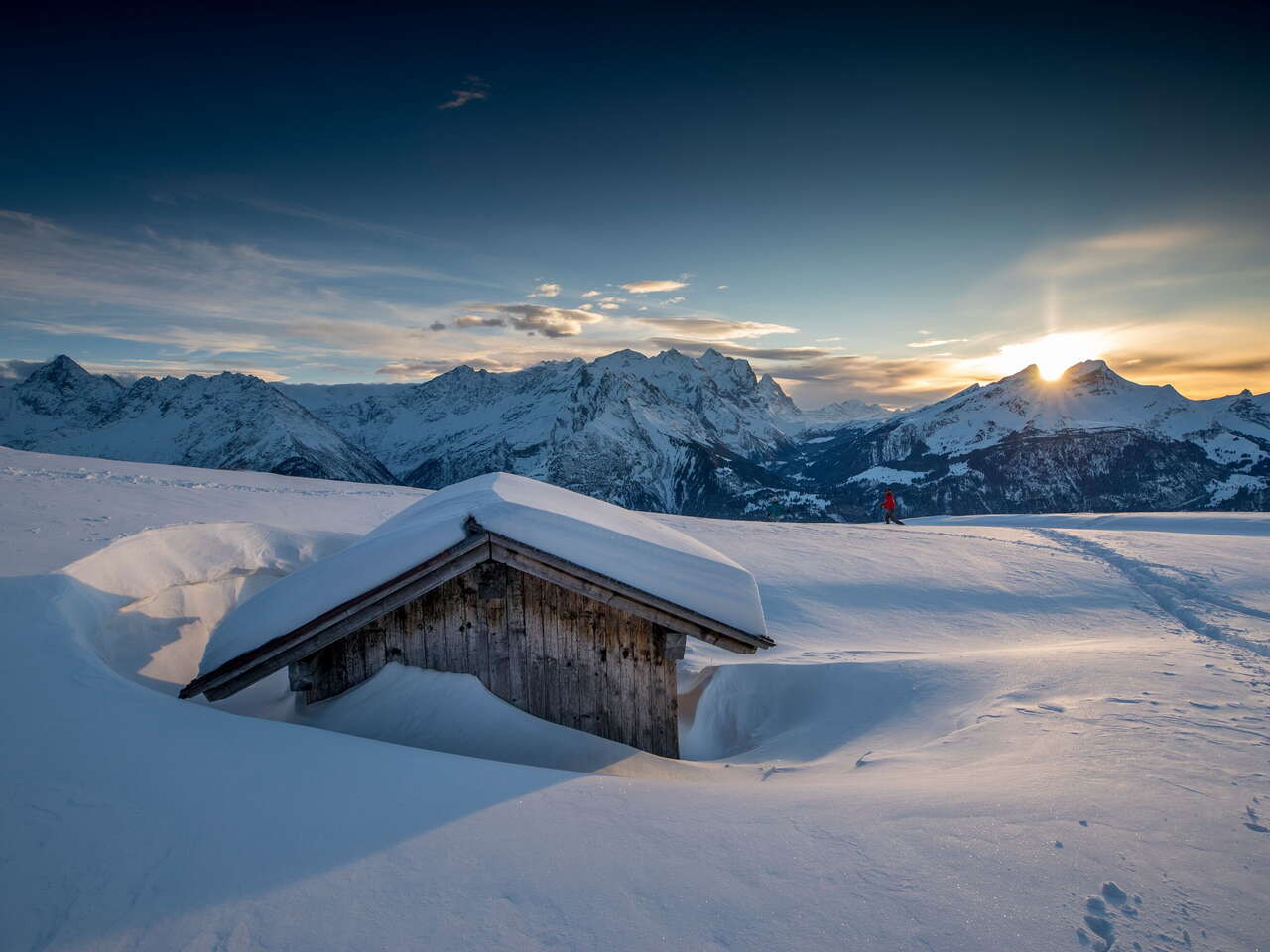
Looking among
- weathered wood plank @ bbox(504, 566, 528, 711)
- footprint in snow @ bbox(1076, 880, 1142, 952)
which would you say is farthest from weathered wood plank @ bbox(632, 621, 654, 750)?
footprint in snow @ bbox(1076, 880, 1142, 952)

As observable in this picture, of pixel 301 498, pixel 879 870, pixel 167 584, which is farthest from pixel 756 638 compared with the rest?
pixel 301 498

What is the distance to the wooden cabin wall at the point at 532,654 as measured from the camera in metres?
5.85

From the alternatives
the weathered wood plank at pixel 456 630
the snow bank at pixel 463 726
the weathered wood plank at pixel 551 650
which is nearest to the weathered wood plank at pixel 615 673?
the snow bank at pixel 463 726

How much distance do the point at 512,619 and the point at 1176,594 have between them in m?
14.9

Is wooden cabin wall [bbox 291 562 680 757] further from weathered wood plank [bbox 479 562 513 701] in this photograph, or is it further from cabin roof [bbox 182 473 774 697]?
cabin roof [bbox 182 473 774 697]

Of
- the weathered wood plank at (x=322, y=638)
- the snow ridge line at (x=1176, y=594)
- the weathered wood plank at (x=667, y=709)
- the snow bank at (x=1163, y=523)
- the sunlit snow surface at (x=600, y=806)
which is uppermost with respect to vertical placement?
the weathered wood plank at (x=322, y=638)

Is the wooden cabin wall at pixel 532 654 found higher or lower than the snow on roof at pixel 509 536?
lower

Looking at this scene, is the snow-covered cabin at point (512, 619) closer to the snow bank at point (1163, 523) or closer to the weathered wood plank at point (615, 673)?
the weathered wood plank at point (615, 673)

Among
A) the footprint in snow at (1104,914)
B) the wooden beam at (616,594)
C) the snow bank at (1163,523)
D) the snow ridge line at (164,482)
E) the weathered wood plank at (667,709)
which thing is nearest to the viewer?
the footprint in snow at (1104,914)

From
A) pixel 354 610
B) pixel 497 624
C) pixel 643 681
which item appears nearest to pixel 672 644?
pixel 643 681

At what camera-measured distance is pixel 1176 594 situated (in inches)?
542

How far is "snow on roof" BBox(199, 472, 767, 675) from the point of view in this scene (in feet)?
17.5

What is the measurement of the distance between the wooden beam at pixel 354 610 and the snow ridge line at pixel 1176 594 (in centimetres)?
1051

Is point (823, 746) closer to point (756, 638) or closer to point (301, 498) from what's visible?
point (756, 638)
